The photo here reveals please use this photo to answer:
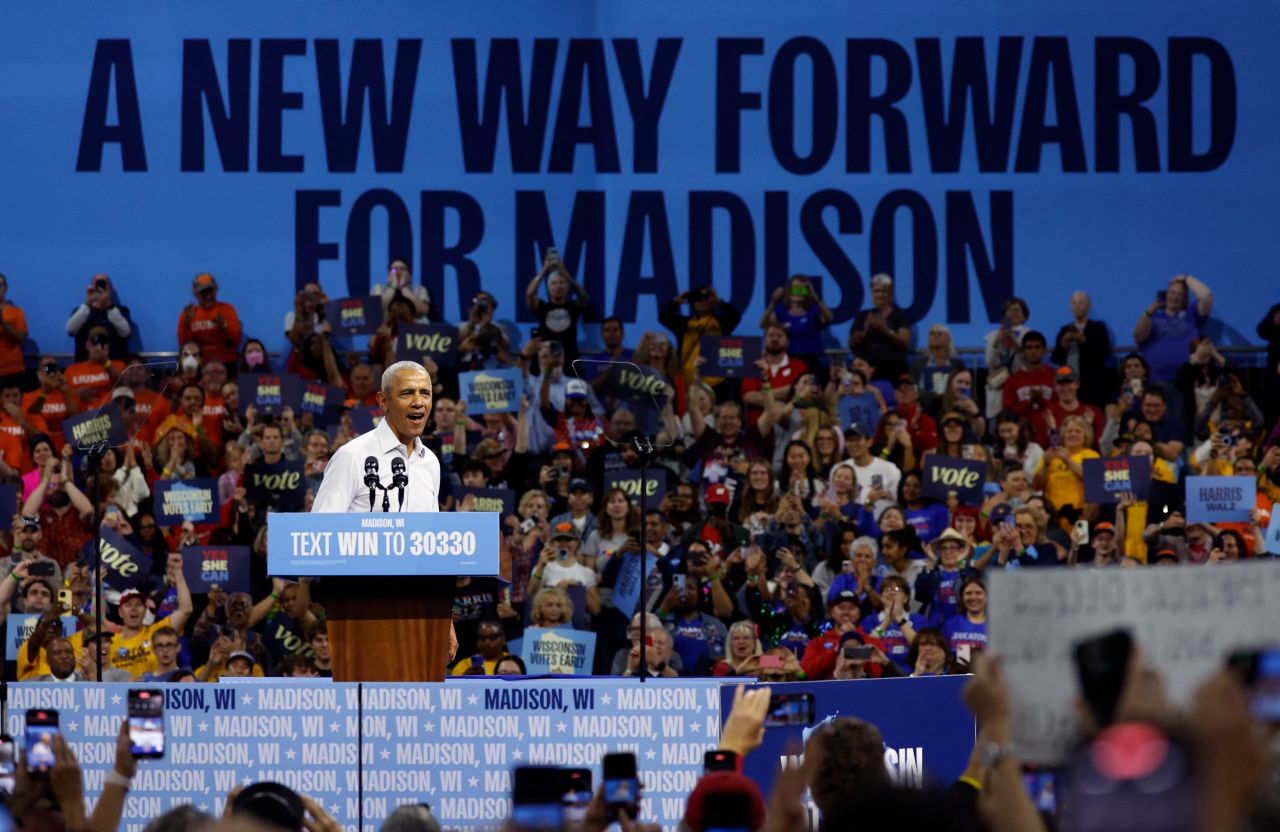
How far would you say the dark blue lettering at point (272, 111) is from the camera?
49.8 feet

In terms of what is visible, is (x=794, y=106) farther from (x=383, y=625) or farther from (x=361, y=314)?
(x=383, y=625)

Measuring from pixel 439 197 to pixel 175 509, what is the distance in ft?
14.0

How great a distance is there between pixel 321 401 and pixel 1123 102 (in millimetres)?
6419

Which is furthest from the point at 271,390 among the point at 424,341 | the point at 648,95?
the point at 648,95

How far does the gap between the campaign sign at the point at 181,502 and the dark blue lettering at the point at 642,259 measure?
4188mm

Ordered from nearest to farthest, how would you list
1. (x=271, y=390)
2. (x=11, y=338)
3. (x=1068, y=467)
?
(x=1068, y=467), (x=271, y=390), (x=11, y=338)

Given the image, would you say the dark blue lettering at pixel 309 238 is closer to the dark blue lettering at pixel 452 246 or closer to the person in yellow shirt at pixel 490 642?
the dark blue lettering at pixel 452 246

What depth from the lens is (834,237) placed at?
49.2 ft

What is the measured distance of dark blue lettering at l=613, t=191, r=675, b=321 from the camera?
14977 millimetres

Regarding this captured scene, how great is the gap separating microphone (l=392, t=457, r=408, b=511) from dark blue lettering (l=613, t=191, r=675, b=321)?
8035 mm

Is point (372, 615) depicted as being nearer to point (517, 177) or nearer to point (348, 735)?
point (348, 735)

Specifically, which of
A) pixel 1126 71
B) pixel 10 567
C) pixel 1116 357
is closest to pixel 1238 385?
pixel 1116 357

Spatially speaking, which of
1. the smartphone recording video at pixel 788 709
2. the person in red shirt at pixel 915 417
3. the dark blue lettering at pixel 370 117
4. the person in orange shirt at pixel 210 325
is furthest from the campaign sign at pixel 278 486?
the smartphone recording video at pixel 788 709

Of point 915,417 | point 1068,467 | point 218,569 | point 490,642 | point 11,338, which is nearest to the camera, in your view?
point 490,642
